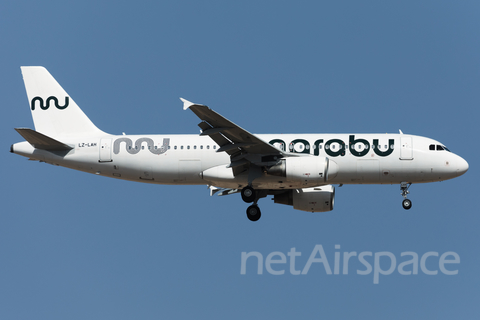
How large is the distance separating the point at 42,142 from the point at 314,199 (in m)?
15.7

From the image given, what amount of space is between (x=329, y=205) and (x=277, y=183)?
4901 millimetres

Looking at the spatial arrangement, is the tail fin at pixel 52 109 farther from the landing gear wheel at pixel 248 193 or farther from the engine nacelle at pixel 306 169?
the engine nacelle at pixel 306 169

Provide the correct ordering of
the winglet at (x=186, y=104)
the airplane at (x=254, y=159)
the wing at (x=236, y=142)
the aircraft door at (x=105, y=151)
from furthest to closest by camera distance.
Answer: the aircraft door at (x=105, y=151) < the airplane at (x=254, y=159) < the wing at (x=236, y=142) < the winglet at (x=186, y=104)

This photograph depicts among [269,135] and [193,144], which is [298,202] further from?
[193,144]

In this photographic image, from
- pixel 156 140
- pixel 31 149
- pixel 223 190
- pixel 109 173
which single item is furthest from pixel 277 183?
pixel 31 149

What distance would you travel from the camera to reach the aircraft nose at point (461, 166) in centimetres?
3484

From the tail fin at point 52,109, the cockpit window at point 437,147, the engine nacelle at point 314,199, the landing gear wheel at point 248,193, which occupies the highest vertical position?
the tail fin at point 52,109

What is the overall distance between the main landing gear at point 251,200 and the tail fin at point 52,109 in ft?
31.3

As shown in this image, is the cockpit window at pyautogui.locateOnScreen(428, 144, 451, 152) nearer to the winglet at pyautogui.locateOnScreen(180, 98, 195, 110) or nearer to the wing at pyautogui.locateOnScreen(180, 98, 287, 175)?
the wing at pyautogui.locateOnScreen(180, 98, 287, 175)

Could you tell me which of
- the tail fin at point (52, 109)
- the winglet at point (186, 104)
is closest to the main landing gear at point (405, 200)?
the winglet at point (186, 104)

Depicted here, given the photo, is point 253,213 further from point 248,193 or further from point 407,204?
point 407,204

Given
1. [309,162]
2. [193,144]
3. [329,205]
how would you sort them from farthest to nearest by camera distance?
1. [329,205]
2. [193,144]
3. [309,162]

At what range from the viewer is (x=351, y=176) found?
34344 mm

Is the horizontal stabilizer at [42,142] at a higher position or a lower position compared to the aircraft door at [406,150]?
lower
